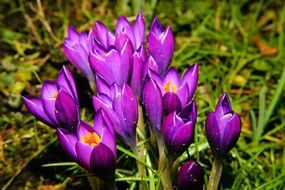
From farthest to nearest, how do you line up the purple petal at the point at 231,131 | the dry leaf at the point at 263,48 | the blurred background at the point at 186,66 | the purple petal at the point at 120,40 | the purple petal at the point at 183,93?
1. the dry leaf at the point at 263,48
2. the blurred background at the point at 186,66
3. the purple petal at the point at 120,40
4. the purple petal at the point at 183,93
5. the purple petal at the point at 231,131

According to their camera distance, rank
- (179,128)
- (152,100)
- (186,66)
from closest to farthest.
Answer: (179,128) < (152,100) < (186,66)

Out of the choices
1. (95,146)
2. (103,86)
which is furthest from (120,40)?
(95,146)

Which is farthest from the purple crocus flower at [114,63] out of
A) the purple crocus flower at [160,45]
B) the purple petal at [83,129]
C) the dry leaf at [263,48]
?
Answer: the dry leaf at [263,48]

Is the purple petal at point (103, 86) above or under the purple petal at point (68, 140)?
above

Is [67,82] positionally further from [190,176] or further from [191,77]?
[190,176]

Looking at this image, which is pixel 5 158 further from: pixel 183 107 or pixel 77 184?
pixel 183 107

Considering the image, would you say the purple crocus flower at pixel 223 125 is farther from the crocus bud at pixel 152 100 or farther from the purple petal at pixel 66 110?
the purple petal at pixel 66 110

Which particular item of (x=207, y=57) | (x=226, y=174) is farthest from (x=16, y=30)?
(x=226, y=174)
